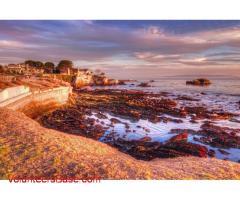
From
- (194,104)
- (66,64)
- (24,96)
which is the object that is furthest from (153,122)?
(24,96)

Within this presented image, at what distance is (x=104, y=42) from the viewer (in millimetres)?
6992

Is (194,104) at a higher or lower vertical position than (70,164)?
higher

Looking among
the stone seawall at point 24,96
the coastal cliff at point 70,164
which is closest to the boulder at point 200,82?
the coastal cliff at point 70,164

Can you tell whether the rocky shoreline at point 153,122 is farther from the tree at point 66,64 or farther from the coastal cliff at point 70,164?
the tree at point 66,64

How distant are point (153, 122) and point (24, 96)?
5.79m

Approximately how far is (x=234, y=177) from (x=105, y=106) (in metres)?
8.60

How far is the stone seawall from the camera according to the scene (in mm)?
8602

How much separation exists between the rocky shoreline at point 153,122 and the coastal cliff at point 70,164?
1.35m

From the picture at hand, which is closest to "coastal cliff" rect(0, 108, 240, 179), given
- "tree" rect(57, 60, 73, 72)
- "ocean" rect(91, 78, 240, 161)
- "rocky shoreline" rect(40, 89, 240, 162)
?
"rocky shoreline" rect(40, 89, 240, 162)

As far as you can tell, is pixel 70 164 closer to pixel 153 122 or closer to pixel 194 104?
pixel 153 122

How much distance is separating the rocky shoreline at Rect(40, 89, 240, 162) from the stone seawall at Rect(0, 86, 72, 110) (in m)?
1.04

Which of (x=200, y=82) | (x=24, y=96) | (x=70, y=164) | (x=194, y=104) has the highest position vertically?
(x=200, y=82)

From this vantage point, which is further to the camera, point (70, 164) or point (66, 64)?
point (66, 64)

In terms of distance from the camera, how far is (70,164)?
4656mm
